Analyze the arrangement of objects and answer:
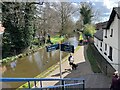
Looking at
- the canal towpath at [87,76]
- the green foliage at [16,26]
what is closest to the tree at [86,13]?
the green foliage at [16,26]

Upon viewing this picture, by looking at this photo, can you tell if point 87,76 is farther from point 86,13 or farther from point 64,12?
point 86,13

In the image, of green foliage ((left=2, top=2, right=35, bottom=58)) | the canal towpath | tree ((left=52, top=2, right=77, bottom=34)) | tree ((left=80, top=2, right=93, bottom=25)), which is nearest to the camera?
the canal towpath

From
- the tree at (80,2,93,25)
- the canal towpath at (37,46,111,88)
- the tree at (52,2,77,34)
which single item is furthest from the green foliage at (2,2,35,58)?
the tree at (80,2,93,25)

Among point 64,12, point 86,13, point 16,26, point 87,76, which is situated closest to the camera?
point 87,76

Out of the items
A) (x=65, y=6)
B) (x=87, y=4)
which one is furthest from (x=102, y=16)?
(x=65, y=6)

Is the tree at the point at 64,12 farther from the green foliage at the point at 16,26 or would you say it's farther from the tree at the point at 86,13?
the green foliage at the point at 16,26

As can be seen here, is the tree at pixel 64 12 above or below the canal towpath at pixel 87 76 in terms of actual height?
above

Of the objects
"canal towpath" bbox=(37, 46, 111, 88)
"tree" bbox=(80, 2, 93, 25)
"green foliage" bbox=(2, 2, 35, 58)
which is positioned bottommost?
"canal towpath" bbox=(37, 46, 111, 88)

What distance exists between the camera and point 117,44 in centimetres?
1397

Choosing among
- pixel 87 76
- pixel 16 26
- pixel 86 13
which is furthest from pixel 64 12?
pixel 87 76

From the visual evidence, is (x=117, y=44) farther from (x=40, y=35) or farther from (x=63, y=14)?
(x=63, y=14)

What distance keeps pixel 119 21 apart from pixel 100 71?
12.0 ft

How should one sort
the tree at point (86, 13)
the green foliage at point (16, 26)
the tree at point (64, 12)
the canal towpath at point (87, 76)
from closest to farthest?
the canal towpath at point (87, 76) < the green foliage at point (16, 26) < the tree at point (64, 12) < the tree at point (86, 13)

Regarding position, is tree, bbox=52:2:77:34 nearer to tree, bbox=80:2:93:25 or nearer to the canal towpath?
tree, bbox=80:2:93:25
